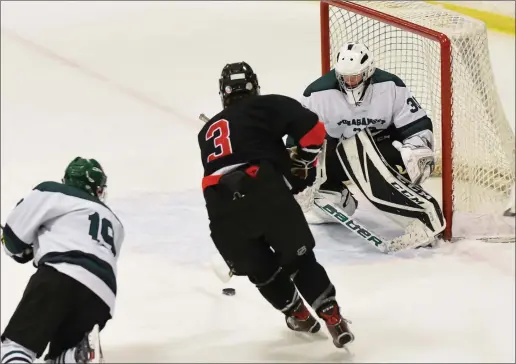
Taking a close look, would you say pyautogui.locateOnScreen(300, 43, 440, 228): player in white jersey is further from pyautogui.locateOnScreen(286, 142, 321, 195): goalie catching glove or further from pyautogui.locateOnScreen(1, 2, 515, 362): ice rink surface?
pyautogui.locateOnScreen(286, 142, 321, 195): goalie catching glove

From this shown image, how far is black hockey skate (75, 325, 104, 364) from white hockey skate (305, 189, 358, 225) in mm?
1234

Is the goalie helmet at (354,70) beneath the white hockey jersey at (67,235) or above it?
above

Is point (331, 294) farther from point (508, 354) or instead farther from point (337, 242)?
point (337, 242)

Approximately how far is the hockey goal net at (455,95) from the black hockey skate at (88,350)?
1.37m

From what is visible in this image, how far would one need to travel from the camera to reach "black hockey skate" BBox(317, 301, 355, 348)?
237cm

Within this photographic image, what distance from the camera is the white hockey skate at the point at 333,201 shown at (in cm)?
325

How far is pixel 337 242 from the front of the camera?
10.5ft

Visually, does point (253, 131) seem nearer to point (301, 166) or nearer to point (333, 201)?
point (301, 166)

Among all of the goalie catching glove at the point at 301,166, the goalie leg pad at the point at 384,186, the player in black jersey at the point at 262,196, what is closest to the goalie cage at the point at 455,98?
the goalie leg pad at the point at 384,186

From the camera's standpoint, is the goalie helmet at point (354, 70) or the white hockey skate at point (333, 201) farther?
the white hockey skate at point (333, 201)

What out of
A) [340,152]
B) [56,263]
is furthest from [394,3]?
[56,263]

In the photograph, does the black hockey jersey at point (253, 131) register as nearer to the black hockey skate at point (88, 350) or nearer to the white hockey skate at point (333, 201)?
the black hockey skate at point (88, 350)

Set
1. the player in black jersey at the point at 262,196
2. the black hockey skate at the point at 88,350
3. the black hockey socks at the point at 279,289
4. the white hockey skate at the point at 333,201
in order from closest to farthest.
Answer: the black hockey skate at the point at 88,350
the player in black jersey at the point at 262,196
the black hockey socks at the point at 279,289
the white hockey skate at the point at 333,201

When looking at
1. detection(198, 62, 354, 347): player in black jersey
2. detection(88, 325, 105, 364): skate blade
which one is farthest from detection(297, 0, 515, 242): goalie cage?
detection(88, 325, 105, 364): skate blade
